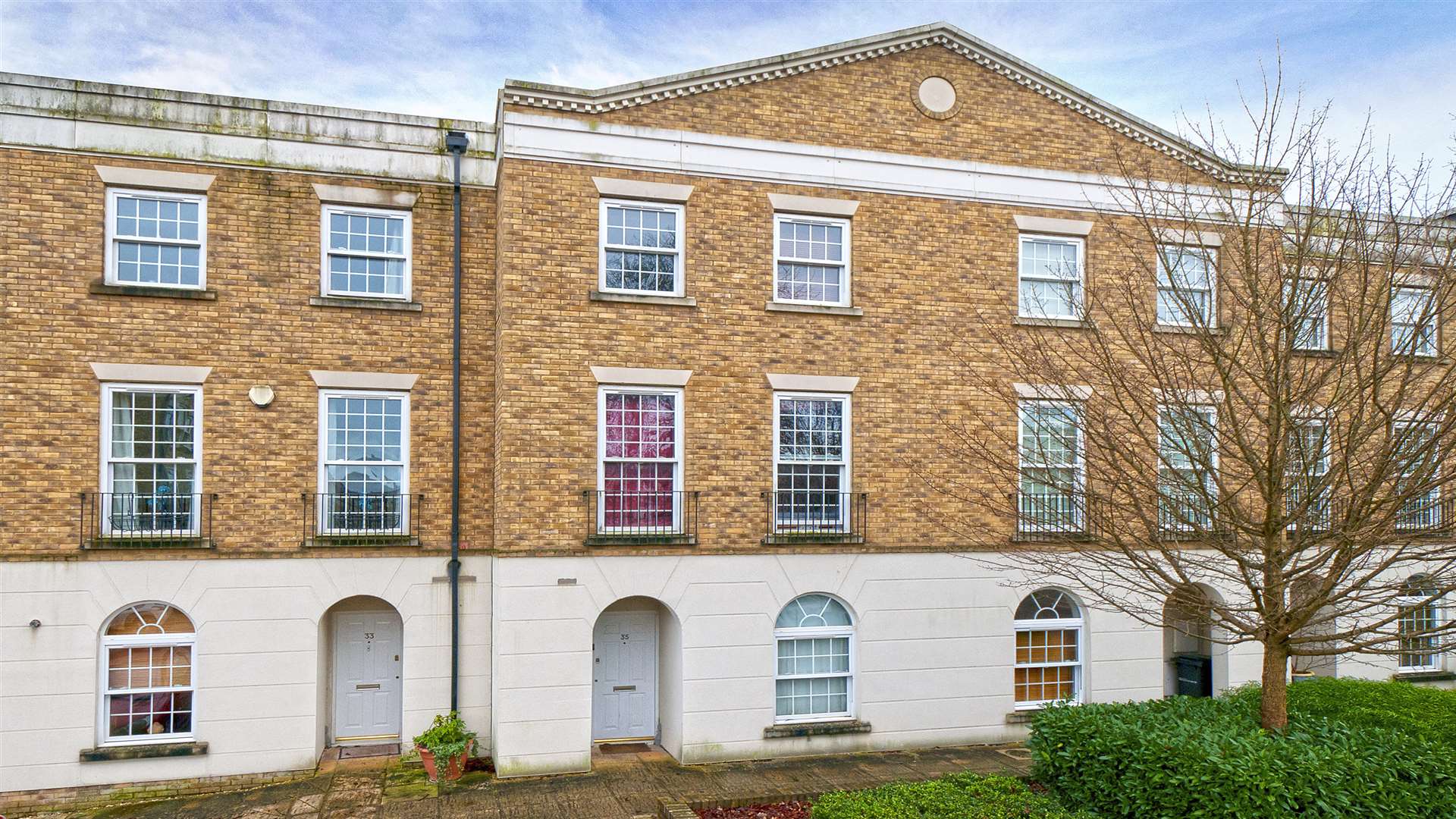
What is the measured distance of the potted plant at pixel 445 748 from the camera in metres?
13.4

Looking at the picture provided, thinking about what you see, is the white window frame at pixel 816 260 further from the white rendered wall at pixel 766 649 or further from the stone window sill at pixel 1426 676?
→ the stone window sill at pixel 1426 676

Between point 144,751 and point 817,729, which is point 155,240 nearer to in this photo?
point 144,751

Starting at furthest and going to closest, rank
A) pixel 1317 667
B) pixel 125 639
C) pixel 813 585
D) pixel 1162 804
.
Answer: pixel 1317 667, pixel 813 585, pixel 125 639, pixel 1162 804

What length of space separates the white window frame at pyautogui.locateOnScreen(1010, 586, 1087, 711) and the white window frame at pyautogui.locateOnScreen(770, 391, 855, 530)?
3.26 meters

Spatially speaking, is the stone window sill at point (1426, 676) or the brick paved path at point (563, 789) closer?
the brick paved path at point (563, 789)

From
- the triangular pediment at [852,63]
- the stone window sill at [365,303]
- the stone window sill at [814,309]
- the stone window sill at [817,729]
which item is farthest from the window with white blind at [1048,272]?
the stone window sill at [365,303]

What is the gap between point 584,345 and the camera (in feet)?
46.3

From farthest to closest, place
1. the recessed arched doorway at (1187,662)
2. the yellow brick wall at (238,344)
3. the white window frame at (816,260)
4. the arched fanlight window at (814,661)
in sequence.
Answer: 1. the recessed arched doorway at (1187,662)
2. the white window frame at (816,260)
3. the arched fanlight window at (814,661)
4. the yellow brick wall at (238,344)

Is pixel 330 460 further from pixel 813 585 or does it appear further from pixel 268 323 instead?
pixel 813 585

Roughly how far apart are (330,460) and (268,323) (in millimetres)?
2084

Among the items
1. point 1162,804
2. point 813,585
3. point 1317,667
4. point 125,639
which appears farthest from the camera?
point 1317,667

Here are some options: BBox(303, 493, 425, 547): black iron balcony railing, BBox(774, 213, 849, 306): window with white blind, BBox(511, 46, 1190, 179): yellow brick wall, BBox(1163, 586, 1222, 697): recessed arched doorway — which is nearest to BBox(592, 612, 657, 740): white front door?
BBox(303, 493, 425, 547): black iron balcony railing

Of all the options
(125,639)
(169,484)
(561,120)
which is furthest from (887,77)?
(125,639)

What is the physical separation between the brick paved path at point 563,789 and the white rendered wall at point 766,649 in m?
0.44
